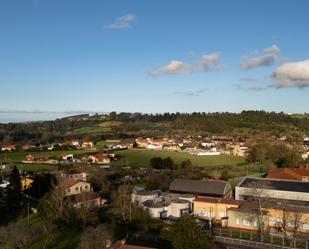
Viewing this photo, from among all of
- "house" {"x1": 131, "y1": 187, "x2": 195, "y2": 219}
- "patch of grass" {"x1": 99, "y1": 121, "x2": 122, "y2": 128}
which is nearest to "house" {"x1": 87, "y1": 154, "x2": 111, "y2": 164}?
"house" {"x1": 131, "y1": 187, "x2": 195, "y2": 219}

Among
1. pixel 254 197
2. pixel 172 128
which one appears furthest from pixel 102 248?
pixel 172 128

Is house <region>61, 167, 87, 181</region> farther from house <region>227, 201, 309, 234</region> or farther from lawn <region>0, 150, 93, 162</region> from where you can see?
house <region>227, 201, 309, 234</region>

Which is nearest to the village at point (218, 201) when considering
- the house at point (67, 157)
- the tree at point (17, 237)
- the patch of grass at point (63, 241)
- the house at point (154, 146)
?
the patch of grass at point (63, 241)

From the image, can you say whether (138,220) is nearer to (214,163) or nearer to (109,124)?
(214,163)

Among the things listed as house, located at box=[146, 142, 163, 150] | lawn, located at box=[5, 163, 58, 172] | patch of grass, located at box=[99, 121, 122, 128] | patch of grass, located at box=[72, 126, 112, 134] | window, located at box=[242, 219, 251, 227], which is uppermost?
Answer: patch of grass, located at box=[99, 121, 122, 128]

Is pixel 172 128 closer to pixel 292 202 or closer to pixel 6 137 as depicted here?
pixel 6 137

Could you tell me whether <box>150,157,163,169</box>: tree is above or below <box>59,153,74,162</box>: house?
above

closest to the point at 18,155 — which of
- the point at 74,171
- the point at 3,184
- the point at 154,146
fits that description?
the point at 74,171

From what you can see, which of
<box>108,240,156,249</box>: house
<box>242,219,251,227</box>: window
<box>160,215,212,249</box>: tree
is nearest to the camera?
<box>160,215,212,249</box>: tree

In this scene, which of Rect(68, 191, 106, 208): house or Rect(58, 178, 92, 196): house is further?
Rect(58, 178, 92, 196): house
